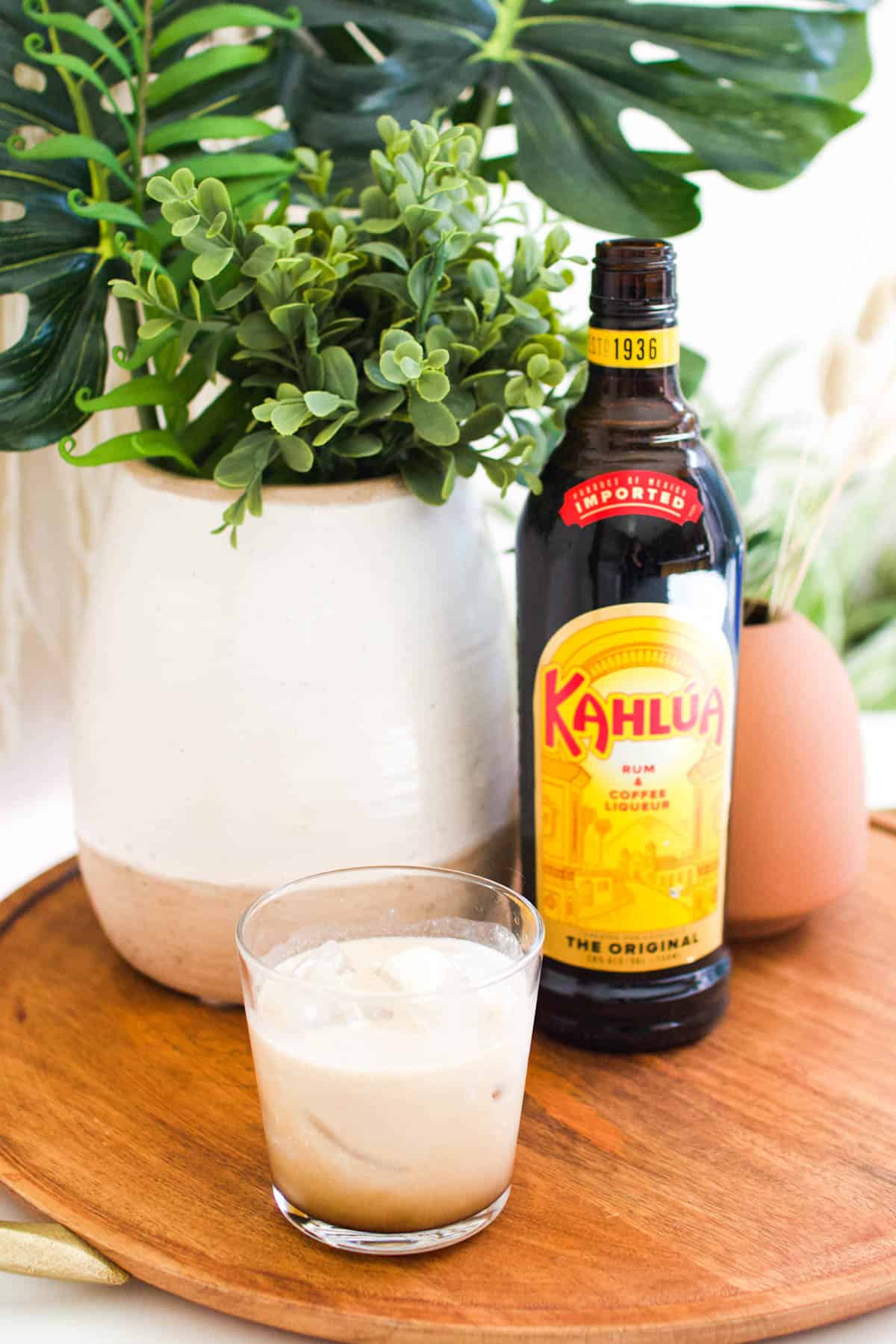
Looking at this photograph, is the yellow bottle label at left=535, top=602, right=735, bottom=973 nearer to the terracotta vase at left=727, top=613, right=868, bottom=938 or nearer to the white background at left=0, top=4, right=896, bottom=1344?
the terracotta vase at left=727, top=613, right=868, bottom=938

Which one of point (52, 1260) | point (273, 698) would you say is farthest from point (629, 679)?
point (52, 1260)

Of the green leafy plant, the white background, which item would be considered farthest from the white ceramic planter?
the white background

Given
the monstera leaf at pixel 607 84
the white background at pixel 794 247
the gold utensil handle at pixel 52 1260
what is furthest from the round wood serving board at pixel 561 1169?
the white background at pixel 794 247

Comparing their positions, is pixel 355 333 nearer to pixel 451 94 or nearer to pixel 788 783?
pixel 451 94

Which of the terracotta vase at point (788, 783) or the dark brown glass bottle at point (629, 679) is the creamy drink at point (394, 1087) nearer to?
the dark brown glass bottle at point (629, 679)

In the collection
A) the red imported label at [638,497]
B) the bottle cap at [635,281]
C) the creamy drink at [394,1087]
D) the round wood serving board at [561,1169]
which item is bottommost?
the round wood serving board at [561,1169]
